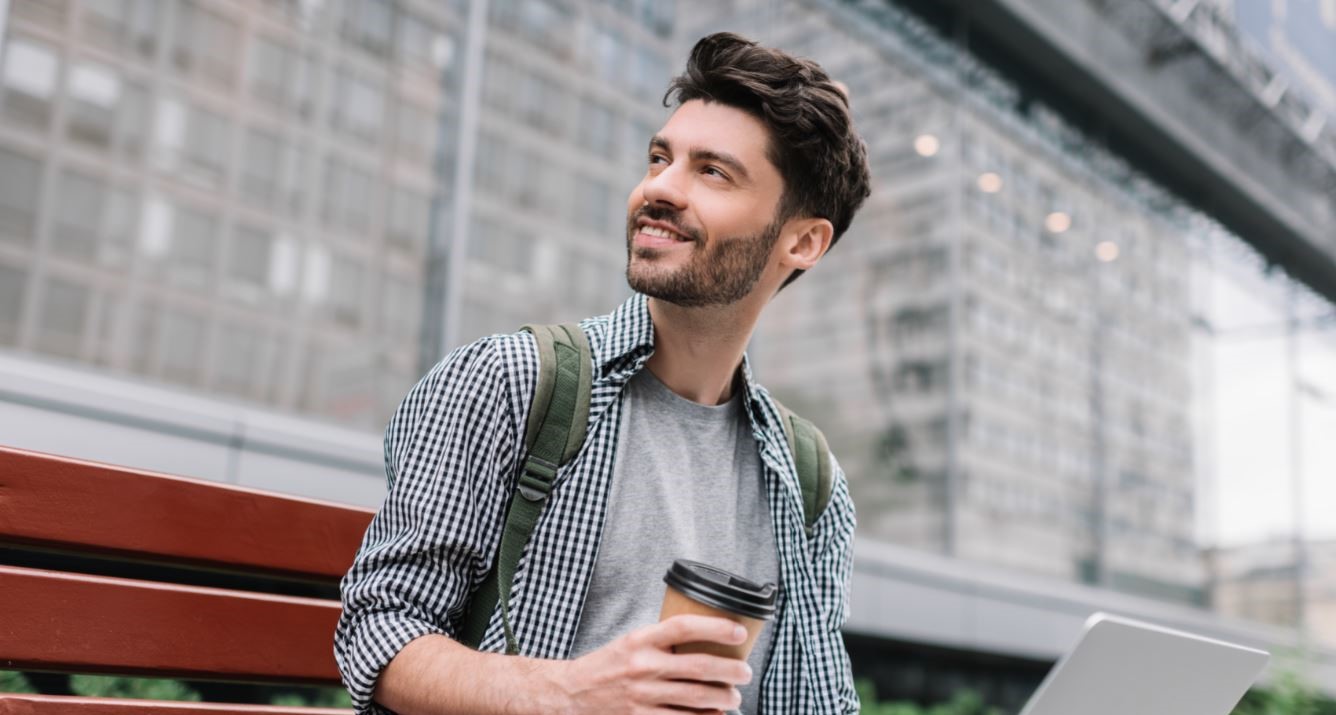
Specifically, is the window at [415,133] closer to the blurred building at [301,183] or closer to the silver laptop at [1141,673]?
the blurred building at [301,183]

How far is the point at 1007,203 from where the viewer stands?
340 inches

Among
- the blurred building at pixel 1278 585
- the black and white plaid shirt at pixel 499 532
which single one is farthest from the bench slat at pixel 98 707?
the blurred building at pixel 1278 585

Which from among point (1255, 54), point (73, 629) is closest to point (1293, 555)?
point (1255, 54)

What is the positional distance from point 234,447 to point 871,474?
4.38 metres

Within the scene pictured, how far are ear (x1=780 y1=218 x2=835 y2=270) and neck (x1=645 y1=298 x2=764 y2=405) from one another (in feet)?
0.34

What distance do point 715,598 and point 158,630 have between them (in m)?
1.04

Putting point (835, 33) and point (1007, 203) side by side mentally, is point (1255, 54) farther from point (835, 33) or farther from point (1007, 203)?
point (835, 33)

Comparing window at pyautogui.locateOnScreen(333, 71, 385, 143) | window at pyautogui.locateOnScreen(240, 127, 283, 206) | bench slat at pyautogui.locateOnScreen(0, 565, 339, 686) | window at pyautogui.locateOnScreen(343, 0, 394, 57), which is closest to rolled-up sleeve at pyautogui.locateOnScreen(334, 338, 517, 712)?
bench slat at pyautogui.locateOnScreen(0, 565, 339, 686)

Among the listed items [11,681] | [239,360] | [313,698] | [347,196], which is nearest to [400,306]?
[347,196]

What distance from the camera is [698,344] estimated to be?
2.14m

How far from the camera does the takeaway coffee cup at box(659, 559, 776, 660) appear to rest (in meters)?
1.28

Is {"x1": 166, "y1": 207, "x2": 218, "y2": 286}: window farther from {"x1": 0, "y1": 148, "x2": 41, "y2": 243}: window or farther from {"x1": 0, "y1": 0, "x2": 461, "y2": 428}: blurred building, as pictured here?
{"x1": 0, "y1": 148, "x2": 41, "y2": 243}: window

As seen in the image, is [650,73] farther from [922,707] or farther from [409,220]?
[922,707]

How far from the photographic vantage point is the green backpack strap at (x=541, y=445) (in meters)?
1.80
